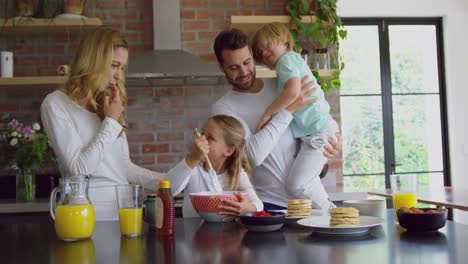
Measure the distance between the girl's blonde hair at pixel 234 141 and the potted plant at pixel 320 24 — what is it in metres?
1.90

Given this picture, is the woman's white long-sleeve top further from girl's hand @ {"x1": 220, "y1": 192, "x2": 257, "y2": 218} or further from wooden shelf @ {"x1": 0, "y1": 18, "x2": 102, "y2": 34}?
wooden shelf @ {"x1": 0, "y1": 18, "x2": 102, "y2": 34}

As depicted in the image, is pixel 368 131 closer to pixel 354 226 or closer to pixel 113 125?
pixel 113 125

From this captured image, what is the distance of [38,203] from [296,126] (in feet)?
6.10

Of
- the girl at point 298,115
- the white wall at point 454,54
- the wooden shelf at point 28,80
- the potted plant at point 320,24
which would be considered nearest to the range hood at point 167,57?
the wooden shelf at point 28,80

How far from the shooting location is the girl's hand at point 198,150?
1734 mm

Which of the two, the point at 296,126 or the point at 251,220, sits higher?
the point at 296,126

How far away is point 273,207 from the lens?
81.4 inches

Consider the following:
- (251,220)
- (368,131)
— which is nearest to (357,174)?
(368,131)

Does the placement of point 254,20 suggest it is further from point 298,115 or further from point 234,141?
point 234,141

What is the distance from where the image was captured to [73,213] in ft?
4.56

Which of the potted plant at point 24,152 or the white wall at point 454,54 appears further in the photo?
the white wall at point 454,54

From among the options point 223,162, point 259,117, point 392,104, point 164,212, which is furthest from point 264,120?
point 392,104

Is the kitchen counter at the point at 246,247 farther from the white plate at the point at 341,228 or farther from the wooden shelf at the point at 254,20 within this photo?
the wooden shelf at the point at 254,20

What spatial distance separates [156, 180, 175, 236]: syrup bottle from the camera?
142cm
